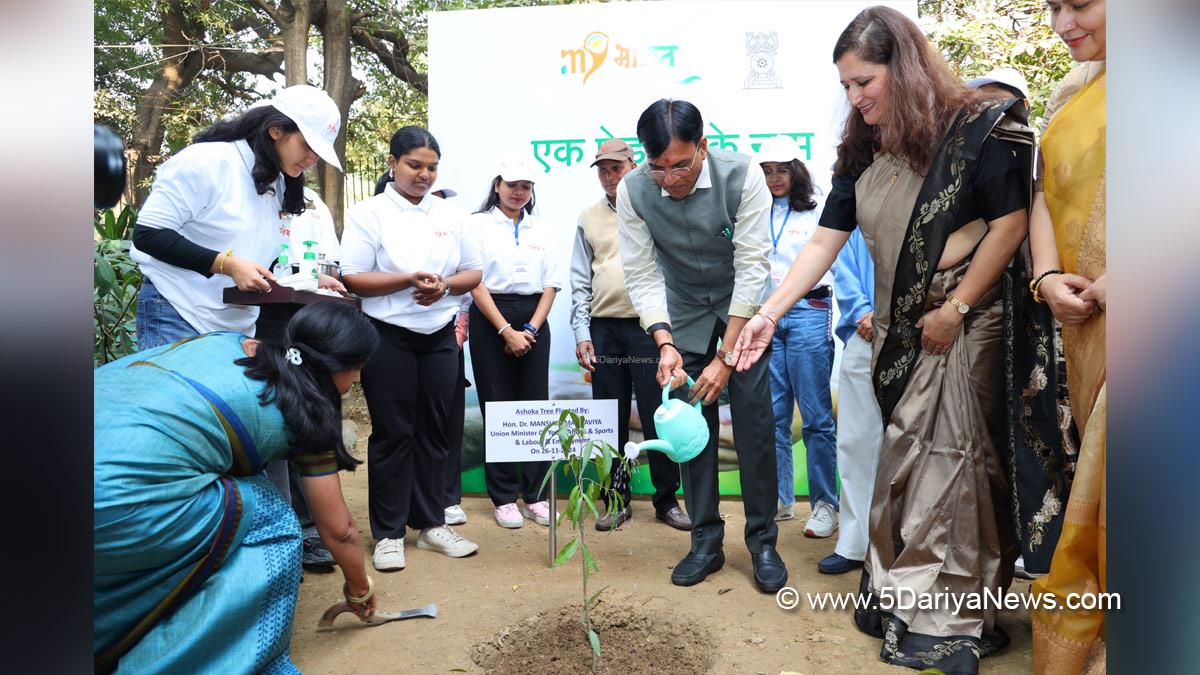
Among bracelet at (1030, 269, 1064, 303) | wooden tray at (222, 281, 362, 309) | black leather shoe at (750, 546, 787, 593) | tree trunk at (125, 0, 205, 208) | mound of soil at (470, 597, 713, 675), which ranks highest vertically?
tree trunk at (125, 0, 205, 208)

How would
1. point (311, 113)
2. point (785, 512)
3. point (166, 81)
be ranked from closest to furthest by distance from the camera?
point (311, 113) → point (785, 512) → point (166, 81)

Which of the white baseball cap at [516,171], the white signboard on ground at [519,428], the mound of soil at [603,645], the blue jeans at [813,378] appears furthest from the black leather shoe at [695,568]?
the white baseball cap at [516,171]

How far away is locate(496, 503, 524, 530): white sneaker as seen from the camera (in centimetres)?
394

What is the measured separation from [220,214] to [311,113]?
43 cm

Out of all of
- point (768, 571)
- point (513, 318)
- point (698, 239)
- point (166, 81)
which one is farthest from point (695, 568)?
point (166, 81)

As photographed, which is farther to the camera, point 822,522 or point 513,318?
point 513,318

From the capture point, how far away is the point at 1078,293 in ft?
6.65

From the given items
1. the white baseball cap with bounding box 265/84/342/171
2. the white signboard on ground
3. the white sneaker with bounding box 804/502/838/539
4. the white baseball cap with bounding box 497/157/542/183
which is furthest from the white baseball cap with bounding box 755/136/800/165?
the white baseball cap with bounding box 265/84/342/171

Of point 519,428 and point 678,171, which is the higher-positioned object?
point 678,171

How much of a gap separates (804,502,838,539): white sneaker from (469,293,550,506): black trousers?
126 centimetres

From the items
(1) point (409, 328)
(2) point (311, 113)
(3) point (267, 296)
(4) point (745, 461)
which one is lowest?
(4) point (745, 461)

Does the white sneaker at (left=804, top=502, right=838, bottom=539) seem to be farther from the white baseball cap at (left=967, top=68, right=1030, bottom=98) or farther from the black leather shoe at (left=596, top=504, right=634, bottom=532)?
the white baseball cap at (left=967, top=68, right=1030, bottom=98)

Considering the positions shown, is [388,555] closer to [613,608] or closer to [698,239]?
[613,608]

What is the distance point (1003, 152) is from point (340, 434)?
1869mm
